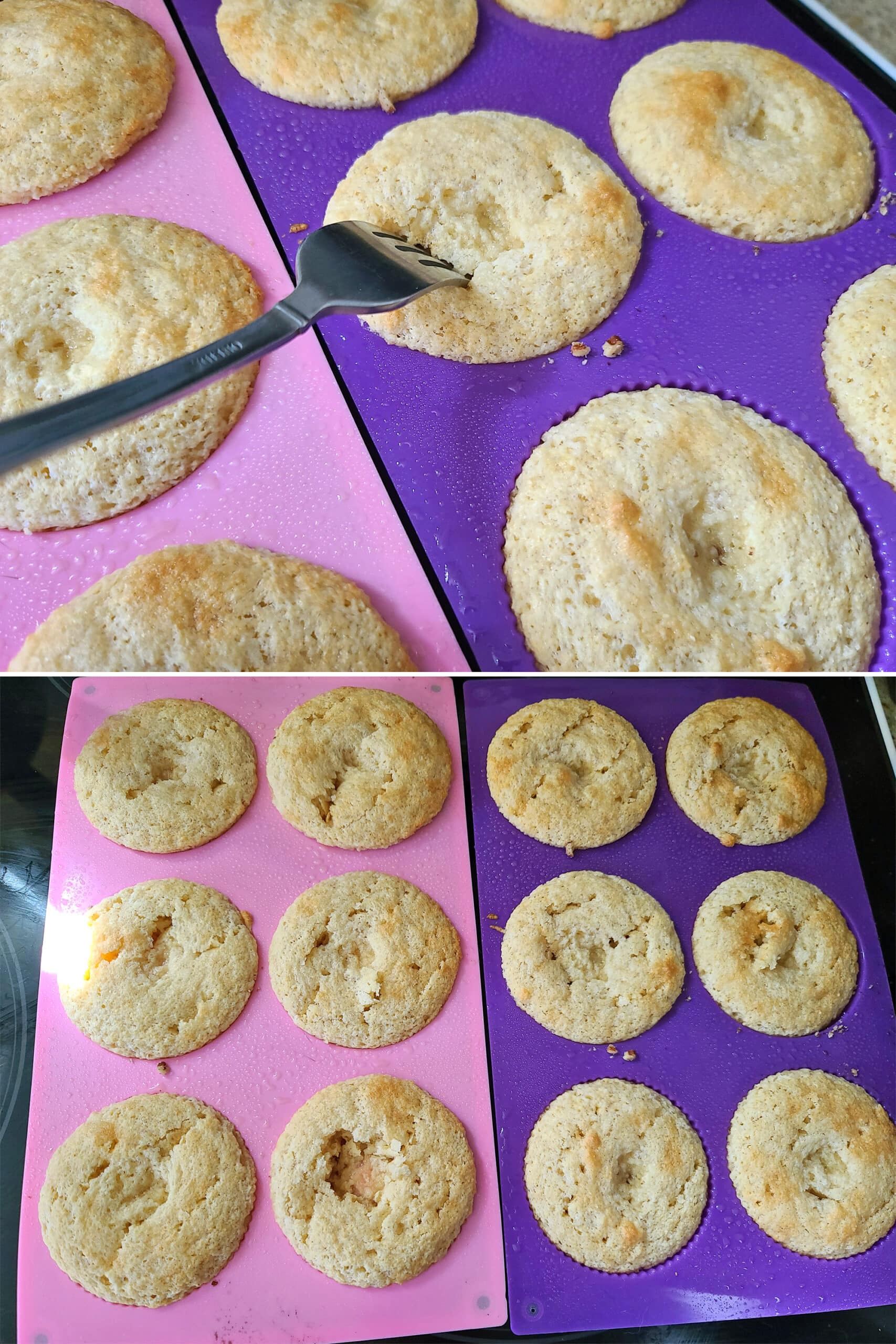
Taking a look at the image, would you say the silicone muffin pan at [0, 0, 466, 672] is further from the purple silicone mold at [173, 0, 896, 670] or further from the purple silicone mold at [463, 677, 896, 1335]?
the purple silicone mold at [463, 677, 896, 1335]

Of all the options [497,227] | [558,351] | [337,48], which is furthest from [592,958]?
[337,48]

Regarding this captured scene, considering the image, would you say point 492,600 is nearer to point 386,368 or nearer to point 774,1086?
point 386,368

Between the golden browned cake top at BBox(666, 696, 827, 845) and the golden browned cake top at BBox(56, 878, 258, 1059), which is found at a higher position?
the golden browned cake top at BBox(666, 696, 827, 845)

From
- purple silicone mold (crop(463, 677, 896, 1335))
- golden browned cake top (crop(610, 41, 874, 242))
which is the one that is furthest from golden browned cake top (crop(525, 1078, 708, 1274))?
golden browned cake top (crop(610, 41, 874, 242))

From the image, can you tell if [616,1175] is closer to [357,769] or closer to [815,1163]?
[815,1163]

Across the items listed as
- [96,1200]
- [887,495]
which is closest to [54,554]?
[96,1200]

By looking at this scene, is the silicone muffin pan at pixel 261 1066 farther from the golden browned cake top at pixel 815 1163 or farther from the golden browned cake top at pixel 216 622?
the golden browned cake top at pixel 815 1163

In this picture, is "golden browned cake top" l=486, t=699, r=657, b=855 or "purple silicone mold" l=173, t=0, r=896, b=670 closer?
"purple silicone mold" l=173, t=0, r=896, b=670

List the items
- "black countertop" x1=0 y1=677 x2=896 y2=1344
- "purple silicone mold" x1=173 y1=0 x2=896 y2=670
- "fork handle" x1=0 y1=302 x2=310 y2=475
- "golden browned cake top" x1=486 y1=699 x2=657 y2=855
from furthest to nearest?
"golden browned cake top" x1=486 y1=699 x2=657 y2=855, "purple silicone mold" x1=173 y1=0 x2=896 y2=670, "black countertop" x1=0 y1=677 x2=896 y2=1344, "fork handle" x1=0 y1=302 x2=310 y2=475
